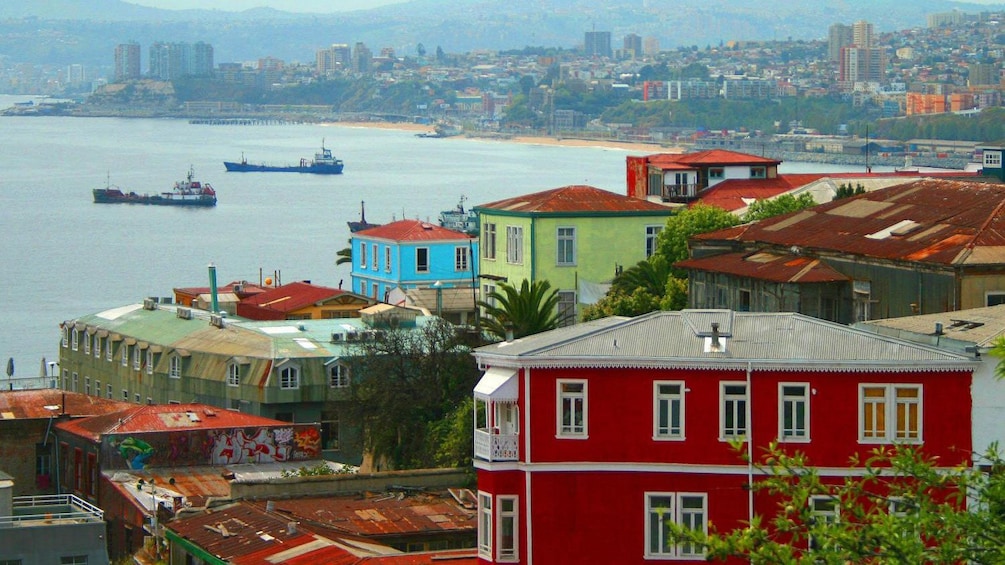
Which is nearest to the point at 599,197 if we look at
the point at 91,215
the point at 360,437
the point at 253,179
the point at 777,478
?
the point at 360,437

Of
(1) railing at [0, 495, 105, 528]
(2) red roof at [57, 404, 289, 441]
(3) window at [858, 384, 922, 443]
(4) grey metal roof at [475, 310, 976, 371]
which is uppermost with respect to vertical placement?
(4) grey metal roof at [475, 310, 976, 371]

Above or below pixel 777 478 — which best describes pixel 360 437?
below

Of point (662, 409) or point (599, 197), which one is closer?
point (662, 409)

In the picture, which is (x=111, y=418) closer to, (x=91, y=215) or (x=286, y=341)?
(x=286, y=341)

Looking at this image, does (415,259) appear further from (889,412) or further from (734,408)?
(889,412)

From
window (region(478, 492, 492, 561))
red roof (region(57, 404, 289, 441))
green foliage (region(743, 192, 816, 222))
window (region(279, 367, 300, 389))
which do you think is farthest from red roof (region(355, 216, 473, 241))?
window (region(478, 492, 492, 561))

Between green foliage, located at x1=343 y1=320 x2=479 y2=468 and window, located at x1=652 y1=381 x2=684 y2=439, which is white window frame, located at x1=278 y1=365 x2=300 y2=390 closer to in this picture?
green foliage, located at x1=343 y1=320 x2=479 y2=468

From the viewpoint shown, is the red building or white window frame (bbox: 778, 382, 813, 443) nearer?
the red building
